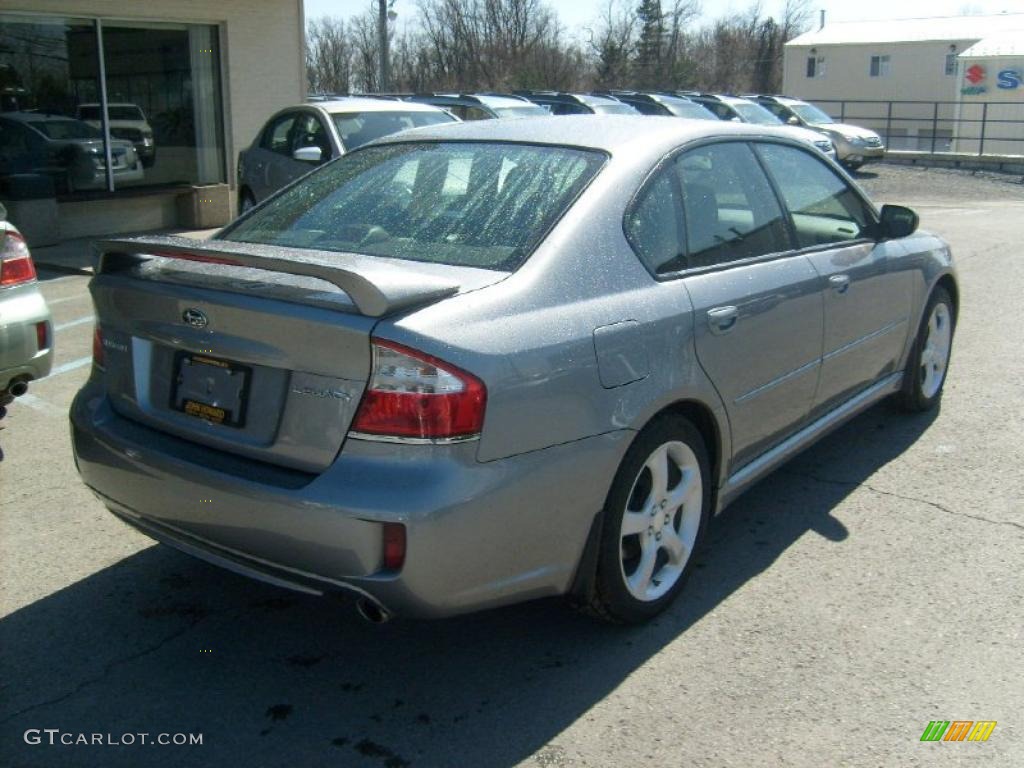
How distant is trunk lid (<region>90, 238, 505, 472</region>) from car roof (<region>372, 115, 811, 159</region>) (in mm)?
891

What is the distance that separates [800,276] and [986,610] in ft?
4.69

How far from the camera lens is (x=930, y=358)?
5918 mm

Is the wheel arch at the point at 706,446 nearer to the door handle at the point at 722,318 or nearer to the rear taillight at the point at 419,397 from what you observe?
the door handle at the point at 722,318

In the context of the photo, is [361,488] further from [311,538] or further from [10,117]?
[10,117]

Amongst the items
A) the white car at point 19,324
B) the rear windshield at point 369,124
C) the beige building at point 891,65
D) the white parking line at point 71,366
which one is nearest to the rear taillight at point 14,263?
the white car at point 19,324

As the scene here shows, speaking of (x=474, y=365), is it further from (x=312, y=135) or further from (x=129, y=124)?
(x=129, y=124)

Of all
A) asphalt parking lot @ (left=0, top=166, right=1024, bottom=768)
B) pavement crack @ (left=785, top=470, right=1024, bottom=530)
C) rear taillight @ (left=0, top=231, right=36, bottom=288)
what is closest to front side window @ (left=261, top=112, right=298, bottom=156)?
rear taillight @ (left=0, top=231, right=36, bottom=288)

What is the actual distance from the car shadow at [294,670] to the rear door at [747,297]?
633 mm

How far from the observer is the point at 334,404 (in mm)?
2943

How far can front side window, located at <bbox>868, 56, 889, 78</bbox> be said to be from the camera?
52000 mm

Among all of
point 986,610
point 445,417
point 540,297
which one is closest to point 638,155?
point 540,297

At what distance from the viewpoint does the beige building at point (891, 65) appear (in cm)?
4918

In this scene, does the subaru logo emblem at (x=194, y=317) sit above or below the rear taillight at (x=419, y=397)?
above

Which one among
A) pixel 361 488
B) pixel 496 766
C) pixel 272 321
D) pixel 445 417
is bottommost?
pixel 496 766
